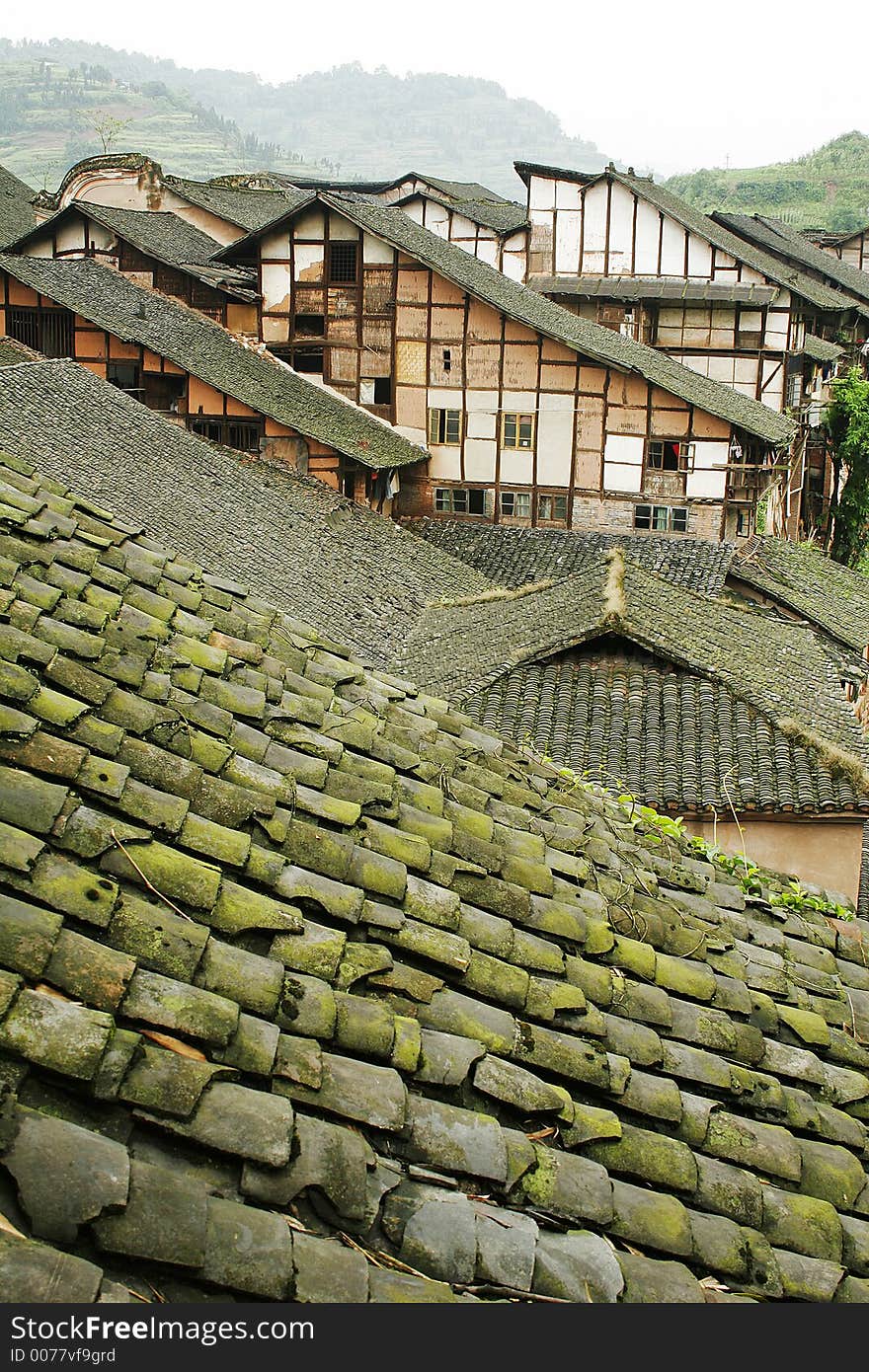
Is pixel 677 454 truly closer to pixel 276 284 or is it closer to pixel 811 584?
pixel 811 584

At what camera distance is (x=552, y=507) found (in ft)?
108

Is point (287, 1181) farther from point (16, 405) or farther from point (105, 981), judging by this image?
point (16, 405)

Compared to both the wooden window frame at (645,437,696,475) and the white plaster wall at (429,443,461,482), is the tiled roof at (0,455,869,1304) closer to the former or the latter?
the wooden window frame at (645,437,696,475)

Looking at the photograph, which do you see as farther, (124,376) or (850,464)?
(850,464)

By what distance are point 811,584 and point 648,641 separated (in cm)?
1623

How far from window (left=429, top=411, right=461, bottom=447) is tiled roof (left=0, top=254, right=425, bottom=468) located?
1.86 ft

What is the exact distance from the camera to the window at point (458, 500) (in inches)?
1319

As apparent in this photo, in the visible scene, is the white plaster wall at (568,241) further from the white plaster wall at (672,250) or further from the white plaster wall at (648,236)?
the white plaster wall at (672,250)

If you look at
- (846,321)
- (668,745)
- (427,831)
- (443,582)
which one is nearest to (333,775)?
(427,831)

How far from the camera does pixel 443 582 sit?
27.7 metres

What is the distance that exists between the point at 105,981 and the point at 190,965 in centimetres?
37

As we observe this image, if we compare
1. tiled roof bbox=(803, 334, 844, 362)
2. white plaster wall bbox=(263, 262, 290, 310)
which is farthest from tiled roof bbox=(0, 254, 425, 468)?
tiled roof bbox=(803, 334, 844, 362)

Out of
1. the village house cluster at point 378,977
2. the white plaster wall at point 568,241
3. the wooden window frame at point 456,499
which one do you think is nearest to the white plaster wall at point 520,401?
the wooden window frame at point 456,499

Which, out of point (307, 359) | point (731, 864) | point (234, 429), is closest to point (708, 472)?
point (307, 359)
